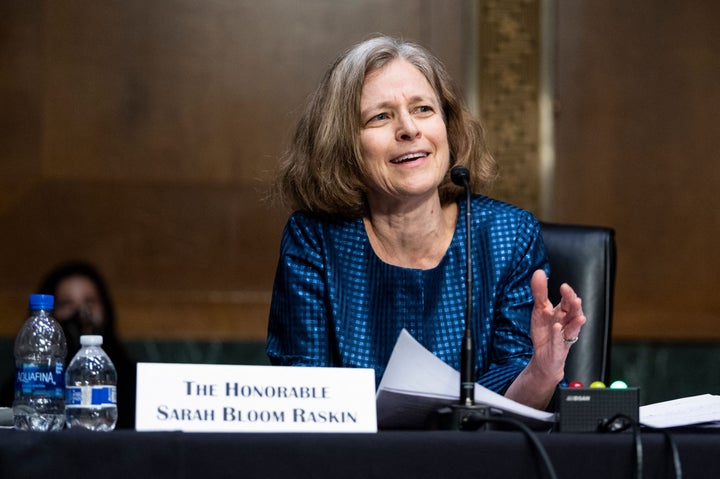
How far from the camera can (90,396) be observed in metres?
1.48

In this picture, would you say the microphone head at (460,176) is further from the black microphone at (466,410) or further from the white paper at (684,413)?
the white paper at (684,413)

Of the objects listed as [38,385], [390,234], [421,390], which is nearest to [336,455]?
[421,390]

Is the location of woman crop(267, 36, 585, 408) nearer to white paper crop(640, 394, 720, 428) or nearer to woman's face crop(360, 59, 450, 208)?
woman's face crop(360, 59, 450, 208)

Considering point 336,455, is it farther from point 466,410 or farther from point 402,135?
point 402,135

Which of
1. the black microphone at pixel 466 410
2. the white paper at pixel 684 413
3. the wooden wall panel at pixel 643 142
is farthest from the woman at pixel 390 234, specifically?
the wooden wall panel at pixel 643 142

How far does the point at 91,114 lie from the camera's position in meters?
4.08

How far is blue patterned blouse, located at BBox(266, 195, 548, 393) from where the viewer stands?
89.2 inches


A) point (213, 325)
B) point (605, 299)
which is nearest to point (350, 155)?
point (605, 299)

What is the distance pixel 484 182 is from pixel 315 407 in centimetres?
124

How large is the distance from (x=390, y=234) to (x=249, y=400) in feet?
3.57

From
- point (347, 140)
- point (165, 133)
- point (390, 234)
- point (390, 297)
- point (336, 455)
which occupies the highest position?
point (165, 133)

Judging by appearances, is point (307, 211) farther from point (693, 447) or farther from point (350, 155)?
point (693, 447)

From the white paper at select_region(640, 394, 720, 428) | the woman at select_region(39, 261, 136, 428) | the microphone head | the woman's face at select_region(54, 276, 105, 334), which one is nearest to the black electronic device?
the white paper at select_region(640, 394, 720, 428)

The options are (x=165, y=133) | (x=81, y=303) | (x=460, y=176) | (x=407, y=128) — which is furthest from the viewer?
(x=165, y=133)
